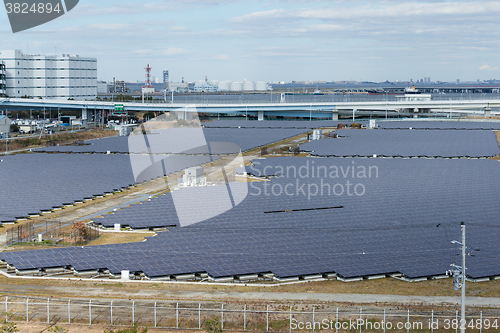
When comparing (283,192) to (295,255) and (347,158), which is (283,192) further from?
(347,158)

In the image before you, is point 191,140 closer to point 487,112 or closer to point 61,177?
point 61,177

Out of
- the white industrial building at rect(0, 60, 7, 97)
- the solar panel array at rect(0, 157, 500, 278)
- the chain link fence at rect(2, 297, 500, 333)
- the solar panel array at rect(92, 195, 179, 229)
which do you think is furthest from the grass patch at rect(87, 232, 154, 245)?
the white industrial building at rect(0, 60, 7, 97)

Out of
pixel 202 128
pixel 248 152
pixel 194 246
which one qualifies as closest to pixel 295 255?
pixel 194 246

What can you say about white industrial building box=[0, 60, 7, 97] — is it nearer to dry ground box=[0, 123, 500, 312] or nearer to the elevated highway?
the elevated highway

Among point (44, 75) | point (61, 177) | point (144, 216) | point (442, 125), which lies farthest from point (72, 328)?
point (44, 75)

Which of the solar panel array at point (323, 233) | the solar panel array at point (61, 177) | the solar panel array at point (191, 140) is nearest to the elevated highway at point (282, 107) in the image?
the solar panel array at point (191, 140)

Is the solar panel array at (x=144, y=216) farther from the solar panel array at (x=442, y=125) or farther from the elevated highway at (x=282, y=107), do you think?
the elevated highway at (x=282, y=107)
